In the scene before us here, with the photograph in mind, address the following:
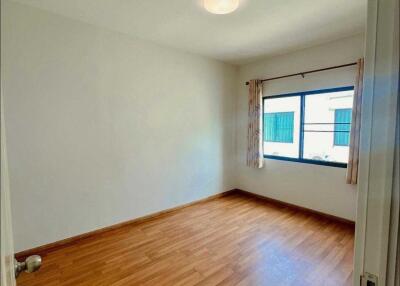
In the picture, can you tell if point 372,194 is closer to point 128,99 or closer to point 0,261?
point 0,261

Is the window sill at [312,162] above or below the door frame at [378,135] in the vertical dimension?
below

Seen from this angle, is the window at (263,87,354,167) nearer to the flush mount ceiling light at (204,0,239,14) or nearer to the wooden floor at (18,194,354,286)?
the wooden floor at (18,194,354,286)

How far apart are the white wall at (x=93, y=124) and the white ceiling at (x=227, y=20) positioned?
9.7 inches

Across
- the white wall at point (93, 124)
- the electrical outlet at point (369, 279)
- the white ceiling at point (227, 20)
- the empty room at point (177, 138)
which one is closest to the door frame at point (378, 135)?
the electrical outlet at point (369, 279)

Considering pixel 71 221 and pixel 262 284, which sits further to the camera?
pixel 71 221

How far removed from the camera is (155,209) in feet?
10.7

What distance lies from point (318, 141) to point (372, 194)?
3089 mm

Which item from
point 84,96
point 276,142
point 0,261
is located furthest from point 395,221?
point 276,142

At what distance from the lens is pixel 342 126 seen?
3078mm

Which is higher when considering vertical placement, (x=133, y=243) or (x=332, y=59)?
(x=332, y=59)

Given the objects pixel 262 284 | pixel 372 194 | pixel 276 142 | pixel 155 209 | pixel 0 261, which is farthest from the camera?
pixel 276 142

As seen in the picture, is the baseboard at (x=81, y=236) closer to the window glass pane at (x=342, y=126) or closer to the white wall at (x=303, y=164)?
the white wall at (x=303, y=164)

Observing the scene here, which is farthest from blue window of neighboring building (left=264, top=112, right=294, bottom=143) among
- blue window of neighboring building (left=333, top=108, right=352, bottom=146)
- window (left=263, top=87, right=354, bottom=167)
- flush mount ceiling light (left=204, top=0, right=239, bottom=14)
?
flush mount ceiling light (left=204, top=0, right=239, bottom=14)

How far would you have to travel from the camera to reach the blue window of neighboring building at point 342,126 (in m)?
3.01
